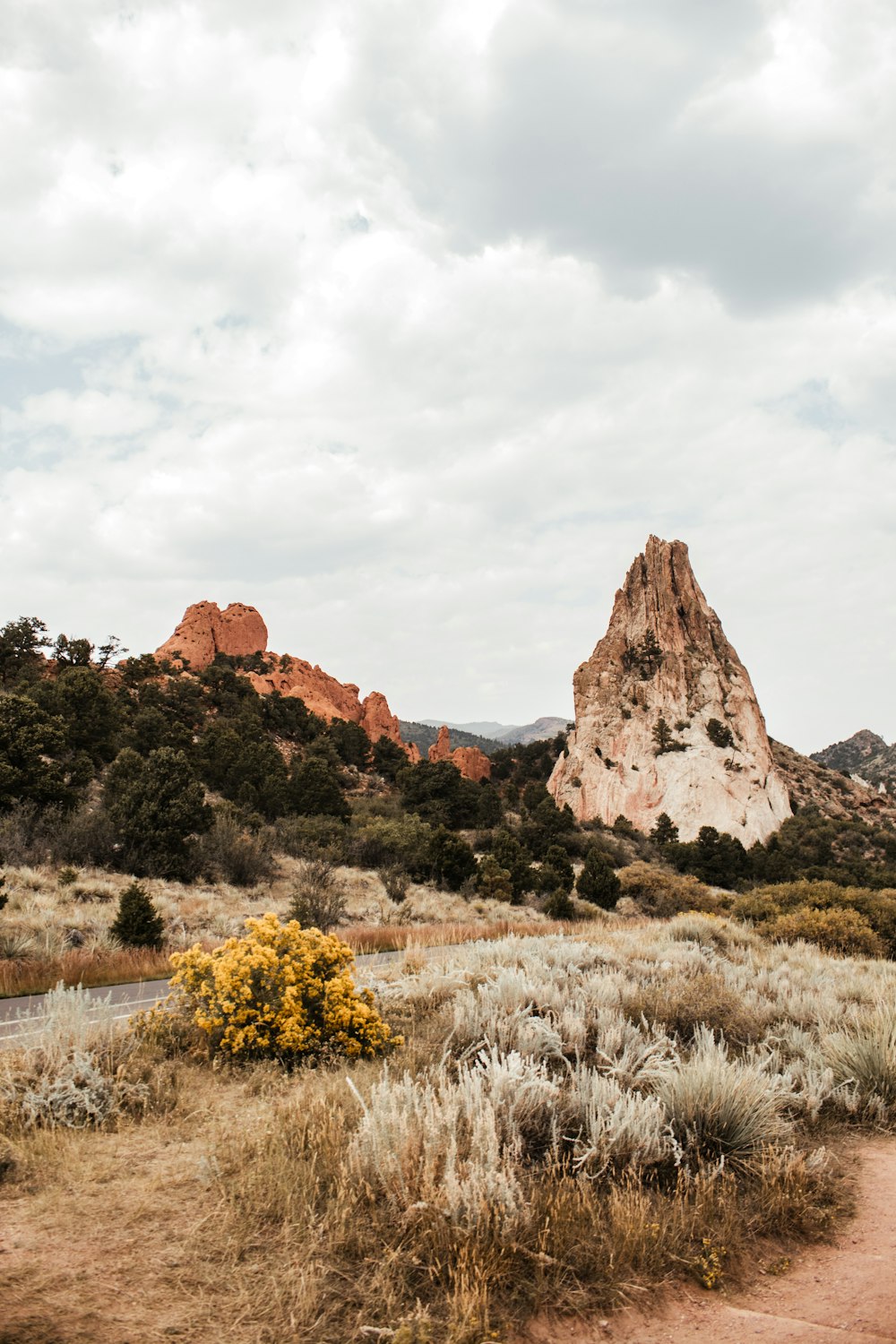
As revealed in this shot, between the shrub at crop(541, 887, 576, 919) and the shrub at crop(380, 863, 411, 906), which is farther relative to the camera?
the shrub at crop(541, 887, 576, 919)

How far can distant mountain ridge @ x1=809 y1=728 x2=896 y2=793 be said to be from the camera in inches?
4427

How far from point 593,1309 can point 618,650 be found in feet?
287

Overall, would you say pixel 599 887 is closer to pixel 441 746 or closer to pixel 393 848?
pixel 393 848

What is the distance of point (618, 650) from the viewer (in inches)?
3462

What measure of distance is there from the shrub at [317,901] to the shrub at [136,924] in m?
3.78

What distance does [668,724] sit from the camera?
78.4 metres

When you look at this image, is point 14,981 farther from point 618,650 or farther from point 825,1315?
point 618,650

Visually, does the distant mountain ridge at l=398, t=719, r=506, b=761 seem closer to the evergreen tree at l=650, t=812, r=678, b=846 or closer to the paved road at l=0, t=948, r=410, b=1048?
the evergreen tree at l=650, t=812, r=678, b=846

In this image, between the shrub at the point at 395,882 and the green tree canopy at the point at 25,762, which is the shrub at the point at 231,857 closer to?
the shrub at the point at 395,882

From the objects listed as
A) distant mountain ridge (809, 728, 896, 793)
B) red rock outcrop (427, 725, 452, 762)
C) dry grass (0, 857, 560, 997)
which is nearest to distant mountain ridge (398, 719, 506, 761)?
red rock outcrop (427, 725, 452, 762)

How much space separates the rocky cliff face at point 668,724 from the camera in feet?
233

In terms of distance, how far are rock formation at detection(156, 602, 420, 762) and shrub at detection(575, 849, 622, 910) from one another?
59.0m

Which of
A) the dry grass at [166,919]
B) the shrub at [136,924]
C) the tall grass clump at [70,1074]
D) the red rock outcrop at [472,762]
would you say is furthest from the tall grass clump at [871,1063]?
the red rock outcrop at [472,762]

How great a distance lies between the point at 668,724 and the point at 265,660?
57.8 meters
